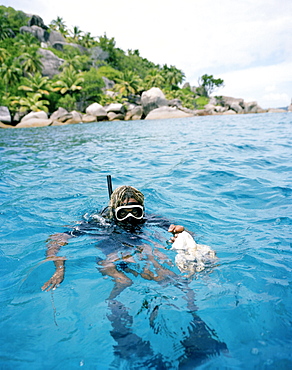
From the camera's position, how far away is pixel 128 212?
344 cm

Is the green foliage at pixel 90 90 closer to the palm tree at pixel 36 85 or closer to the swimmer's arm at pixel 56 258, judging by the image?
the palm tree at pixel 36 85

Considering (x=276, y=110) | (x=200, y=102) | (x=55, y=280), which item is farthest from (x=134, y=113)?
(x=55, y=280)

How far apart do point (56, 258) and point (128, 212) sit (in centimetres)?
104

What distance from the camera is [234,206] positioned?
189 inches

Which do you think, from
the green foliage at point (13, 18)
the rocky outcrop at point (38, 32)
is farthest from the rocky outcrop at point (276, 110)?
the green foliage at point (13, 18)

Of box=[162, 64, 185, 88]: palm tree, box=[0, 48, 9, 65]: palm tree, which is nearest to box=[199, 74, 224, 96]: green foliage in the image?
box=[162, 64, 185, 88]: palm tree

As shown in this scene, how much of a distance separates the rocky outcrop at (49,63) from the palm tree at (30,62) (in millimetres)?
3599

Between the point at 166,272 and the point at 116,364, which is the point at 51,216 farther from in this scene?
the point at 116,364

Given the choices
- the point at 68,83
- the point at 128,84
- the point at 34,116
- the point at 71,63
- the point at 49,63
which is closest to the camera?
the point at 34,116

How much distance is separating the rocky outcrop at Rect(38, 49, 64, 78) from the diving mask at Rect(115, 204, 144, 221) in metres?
52.4

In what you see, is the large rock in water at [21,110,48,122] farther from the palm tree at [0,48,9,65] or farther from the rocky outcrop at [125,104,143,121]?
the palm tree at [0,48,9,65]

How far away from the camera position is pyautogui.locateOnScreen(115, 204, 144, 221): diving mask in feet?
11.1

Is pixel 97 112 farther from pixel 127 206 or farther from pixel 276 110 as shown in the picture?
pixel 276 110

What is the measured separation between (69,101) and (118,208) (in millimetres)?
41285
